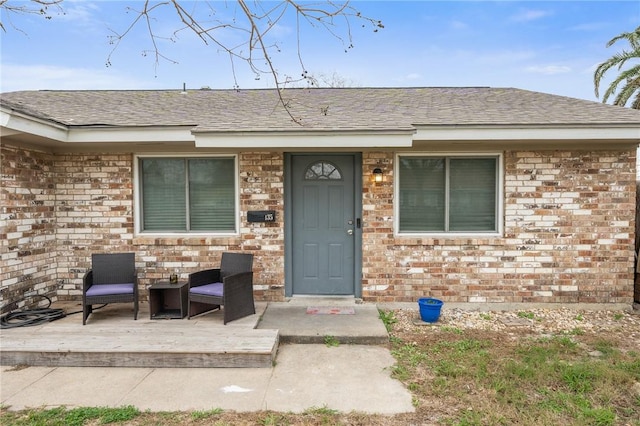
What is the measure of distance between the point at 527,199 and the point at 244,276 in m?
4.13

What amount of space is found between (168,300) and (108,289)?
0.73 metres

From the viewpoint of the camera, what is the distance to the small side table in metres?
4.79

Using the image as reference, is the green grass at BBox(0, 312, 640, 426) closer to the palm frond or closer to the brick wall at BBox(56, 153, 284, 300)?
the brick wall at BBox(56, 153, 284, 300)

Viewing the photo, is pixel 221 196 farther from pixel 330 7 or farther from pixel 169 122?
pixel 330 7

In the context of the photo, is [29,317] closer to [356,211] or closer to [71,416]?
[71,416]

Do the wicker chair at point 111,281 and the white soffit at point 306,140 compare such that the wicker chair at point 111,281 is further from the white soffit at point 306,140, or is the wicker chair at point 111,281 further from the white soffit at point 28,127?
the white soffit at point 306,140

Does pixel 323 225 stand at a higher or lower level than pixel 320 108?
lower

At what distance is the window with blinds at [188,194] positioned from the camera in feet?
18.7

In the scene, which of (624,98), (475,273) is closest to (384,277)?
(475,273)

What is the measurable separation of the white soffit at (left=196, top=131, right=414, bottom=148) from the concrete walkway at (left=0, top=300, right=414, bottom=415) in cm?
248

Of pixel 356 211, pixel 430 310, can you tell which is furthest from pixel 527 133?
pixel 430 310

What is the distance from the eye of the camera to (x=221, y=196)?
5.72 meters

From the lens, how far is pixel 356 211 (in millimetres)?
5656

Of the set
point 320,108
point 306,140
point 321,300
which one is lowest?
point 321,300
